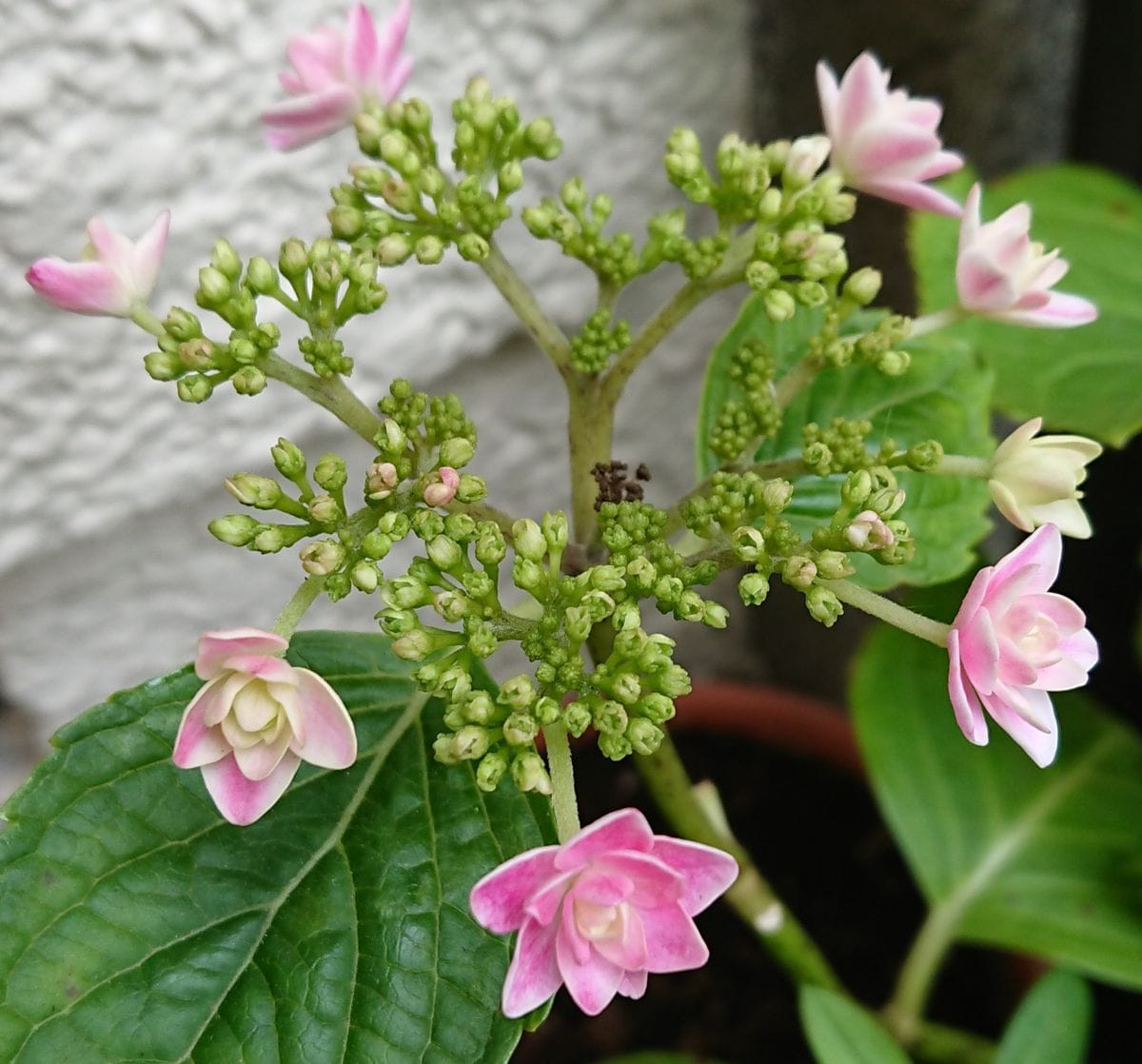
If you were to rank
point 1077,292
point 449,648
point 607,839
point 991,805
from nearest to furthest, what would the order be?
point 607,839 < point 449,648 < point 1077,292 < point 991,805

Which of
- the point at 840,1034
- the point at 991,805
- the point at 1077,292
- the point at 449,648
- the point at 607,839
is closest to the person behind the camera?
the point at 607,839

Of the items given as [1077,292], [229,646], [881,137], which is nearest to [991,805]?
[1077,292]

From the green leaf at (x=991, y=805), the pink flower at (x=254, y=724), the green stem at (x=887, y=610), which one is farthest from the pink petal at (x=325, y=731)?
the green leaf at (x=991, y=805)

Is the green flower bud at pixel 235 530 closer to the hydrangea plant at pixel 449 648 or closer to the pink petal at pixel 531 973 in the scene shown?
the hydrangea plant at pixel 449 648

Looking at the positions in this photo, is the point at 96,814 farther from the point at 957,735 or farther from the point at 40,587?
the point at 957,735

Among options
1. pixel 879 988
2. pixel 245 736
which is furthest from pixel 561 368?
pixel 879 988

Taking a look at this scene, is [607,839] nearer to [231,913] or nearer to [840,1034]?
[231,913]

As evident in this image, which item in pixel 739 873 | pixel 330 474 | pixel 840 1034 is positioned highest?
pixel 330 474
